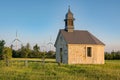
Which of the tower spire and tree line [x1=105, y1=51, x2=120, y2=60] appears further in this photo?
tree line [x1=105, y1=51, x2=120, y2=60]

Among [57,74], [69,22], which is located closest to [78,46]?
[69,22]

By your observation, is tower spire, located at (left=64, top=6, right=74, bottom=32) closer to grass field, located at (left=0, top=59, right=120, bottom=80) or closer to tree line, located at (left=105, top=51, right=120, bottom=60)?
grass field, located at (left=0, top=59, right=120, bottom=80)

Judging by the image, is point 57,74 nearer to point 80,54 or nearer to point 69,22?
point 80,54

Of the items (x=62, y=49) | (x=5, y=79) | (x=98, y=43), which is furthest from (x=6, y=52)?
(x=5, y=79)

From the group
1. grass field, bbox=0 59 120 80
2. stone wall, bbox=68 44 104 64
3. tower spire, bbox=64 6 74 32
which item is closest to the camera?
grass field, bbox=0 59 120 80

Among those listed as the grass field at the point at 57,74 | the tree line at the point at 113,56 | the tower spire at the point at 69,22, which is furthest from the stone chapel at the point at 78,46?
the tree line at the point at 113,56

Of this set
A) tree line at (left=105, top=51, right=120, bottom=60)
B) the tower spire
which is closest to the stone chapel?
→ the tower spire

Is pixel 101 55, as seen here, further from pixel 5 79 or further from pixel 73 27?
pixel 5 79

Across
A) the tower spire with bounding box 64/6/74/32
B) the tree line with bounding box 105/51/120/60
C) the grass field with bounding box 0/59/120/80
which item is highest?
the tower spire with bounding box 64/6/74/32

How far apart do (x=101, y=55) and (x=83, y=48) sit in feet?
9.71

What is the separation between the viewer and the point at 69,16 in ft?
126

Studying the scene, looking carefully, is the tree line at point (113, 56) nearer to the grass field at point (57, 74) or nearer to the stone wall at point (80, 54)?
the stone wall at point (80, 54)

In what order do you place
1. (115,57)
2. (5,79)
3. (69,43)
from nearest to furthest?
(5,79)
(69,43)
(115,57)

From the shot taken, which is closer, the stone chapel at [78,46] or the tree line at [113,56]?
the stone chapel at [78,46]
